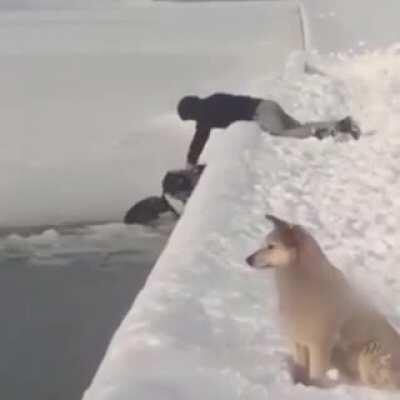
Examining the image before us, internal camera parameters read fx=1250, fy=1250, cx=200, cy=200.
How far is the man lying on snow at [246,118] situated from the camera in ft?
5.68

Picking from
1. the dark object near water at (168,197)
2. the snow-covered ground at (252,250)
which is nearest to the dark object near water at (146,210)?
the dark object near water at (168,197)

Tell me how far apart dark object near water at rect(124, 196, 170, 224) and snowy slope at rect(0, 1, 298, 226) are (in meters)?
0.25

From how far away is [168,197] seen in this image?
6.77 ft

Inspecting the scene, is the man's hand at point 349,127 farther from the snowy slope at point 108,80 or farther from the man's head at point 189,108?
the snowy slope at point 108,80

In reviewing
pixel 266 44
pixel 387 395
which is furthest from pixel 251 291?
pixel 266 44

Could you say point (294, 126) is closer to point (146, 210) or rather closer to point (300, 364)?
point (146, 210)

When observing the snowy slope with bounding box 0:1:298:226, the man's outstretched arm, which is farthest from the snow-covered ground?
the snowy slope with bounding box 0:1:298:226

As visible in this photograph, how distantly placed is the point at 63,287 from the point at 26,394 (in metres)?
0.39

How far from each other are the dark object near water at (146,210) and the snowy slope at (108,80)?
25cm

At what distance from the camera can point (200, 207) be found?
1412 mm

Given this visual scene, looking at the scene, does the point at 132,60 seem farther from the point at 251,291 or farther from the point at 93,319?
the point at 251,291

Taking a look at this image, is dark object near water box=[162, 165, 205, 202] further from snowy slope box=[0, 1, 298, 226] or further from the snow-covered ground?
snowy slope box=[0, 1, 298, 226]

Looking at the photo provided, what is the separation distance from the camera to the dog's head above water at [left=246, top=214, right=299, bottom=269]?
1002mm

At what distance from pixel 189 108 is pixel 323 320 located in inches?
49.7
